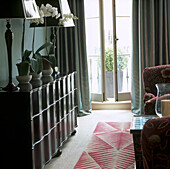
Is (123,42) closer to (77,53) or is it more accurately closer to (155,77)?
(77,53)

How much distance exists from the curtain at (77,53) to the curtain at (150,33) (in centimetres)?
88

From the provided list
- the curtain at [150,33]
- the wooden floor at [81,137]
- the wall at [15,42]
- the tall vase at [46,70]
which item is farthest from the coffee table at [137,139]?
the curtain at [150,33]

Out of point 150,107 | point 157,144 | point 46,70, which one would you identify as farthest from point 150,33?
point 157,144

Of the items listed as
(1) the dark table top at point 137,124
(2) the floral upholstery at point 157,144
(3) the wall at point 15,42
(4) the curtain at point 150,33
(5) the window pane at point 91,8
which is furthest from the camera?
(5) the window pane at point 91,8

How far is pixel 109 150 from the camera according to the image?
367 cm

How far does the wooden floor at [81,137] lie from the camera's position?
333cm

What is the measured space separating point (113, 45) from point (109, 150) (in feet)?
8.12

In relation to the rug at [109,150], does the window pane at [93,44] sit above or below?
above

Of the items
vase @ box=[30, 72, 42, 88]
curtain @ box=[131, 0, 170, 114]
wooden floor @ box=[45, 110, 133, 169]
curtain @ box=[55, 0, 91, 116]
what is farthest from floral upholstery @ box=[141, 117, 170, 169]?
curtain @ box=[55, 0, 91, 116]

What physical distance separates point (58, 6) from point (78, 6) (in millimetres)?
1643

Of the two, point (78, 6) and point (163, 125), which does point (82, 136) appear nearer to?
point (78, 6)

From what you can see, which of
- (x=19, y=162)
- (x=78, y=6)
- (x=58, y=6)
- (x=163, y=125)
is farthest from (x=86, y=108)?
(x=163, y=125)

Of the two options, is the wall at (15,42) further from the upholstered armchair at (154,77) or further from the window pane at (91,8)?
the upholstered armchair at (154,77)

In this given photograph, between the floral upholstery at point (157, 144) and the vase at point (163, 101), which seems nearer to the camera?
the floral upholstery at point (157, 144)
